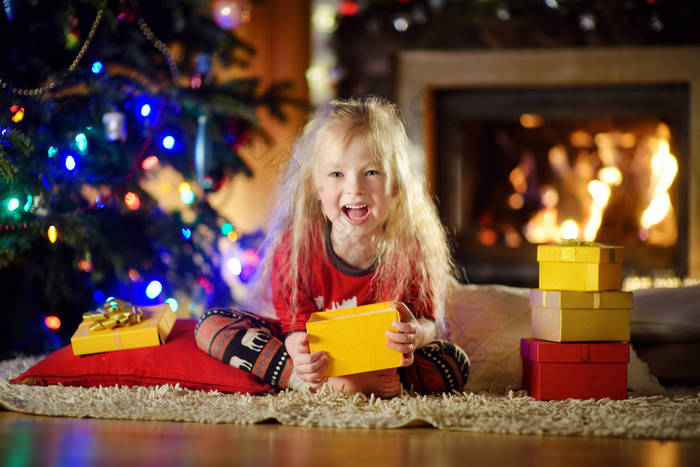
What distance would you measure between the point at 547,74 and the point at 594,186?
0.53 metres

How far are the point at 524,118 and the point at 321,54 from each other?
1.01m

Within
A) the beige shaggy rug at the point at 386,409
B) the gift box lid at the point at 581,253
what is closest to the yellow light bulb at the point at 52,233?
the beige shaggy rug at the point at 386,409

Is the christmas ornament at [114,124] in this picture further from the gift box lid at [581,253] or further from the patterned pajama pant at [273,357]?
the gift box lid at [581,253]

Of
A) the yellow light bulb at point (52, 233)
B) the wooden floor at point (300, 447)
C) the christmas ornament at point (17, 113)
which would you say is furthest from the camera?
the yellow light bulb at point (52, 233)

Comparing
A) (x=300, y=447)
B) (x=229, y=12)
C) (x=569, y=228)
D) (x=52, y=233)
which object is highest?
(x=229, y=12)

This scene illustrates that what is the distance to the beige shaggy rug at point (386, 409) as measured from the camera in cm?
123

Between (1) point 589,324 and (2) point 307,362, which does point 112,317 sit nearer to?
(2) point 307,362

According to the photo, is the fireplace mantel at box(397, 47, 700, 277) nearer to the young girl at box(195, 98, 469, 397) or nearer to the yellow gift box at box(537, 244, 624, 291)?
the young girl at box(195, 98, 469, 397)

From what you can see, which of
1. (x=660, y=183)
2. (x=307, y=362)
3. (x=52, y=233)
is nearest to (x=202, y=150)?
(x=52, y=233)

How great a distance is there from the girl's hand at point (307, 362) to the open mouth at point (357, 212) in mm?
255

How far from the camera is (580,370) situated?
4.77 feet

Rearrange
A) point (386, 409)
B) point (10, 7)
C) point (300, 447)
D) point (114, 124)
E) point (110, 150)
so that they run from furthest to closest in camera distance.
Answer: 1. point (110, 150)
2. point (114, 124)
3. point (10, 7)
4. point (386, 409)
5. point (300, 447)

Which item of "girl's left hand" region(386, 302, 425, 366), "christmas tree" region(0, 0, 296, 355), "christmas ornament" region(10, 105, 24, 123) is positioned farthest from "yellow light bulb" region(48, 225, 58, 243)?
"girl's left hand" region(386, 302, 425, 366)

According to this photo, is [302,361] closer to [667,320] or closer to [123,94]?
[667,320]
